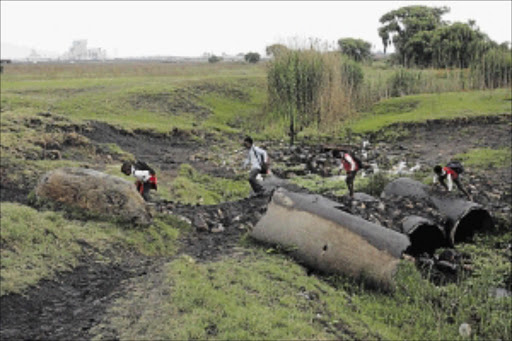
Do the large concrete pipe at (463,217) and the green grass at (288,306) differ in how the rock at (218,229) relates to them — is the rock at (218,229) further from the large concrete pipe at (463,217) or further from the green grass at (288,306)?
the large concrete pipe at (463,217)

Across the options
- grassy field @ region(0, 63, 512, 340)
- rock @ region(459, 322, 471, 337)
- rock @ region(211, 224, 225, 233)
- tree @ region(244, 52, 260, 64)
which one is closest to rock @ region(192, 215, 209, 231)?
rock @ region(211, 224, 225, 233)

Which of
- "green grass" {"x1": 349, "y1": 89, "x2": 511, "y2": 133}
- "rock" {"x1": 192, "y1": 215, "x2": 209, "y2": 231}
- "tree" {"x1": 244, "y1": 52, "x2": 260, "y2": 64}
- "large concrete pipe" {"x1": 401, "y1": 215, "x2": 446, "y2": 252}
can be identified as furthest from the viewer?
"tree" {"x1": 244, "y1": 52, "x2": 260, "y2": 64}

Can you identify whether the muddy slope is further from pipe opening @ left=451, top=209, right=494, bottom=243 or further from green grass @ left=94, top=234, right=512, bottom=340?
pipe opening @ left=451, top=209, right=494, bottom=243

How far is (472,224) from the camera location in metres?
10.3

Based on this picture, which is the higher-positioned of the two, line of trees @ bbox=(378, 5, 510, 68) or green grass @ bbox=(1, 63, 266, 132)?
line of trees @ bbox=(378, 5, 510, 68)

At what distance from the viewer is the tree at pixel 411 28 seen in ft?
146

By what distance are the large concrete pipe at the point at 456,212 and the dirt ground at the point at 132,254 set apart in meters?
1.34

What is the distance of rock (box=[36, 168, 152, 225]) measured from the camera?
792 cm

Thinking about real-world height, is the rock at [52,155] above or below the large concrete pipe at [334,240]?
above

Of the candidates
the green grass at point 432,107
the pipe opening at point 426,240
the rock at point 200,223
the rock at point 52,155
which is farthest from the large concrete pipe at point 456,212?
the green grass at point 432,107

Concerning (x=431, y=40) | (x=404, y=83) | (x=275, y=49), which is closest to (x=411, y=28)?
(x=431, y=40)

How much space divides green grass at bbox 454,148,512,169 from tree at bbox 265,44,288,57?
312 inches

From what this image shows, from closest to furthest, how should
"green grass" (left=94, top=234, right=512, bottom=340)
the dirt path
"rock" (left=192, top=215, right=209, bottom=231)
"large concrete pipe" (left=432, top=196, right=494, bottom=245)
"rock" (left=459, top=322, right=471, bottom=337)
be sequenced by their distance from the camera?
"green grass" (left=94, top=234, right=512, bottom=340) < "rock" (left=459, top=322, right=471, bottom=337) < "rock" (left=192, top=215, right=209, bottom=231) < "large concrete pipe" (left=432, top=196, right=494, bottom=245) < the dirt path

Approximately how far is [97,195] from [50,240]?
Answer: 48.9 inches
